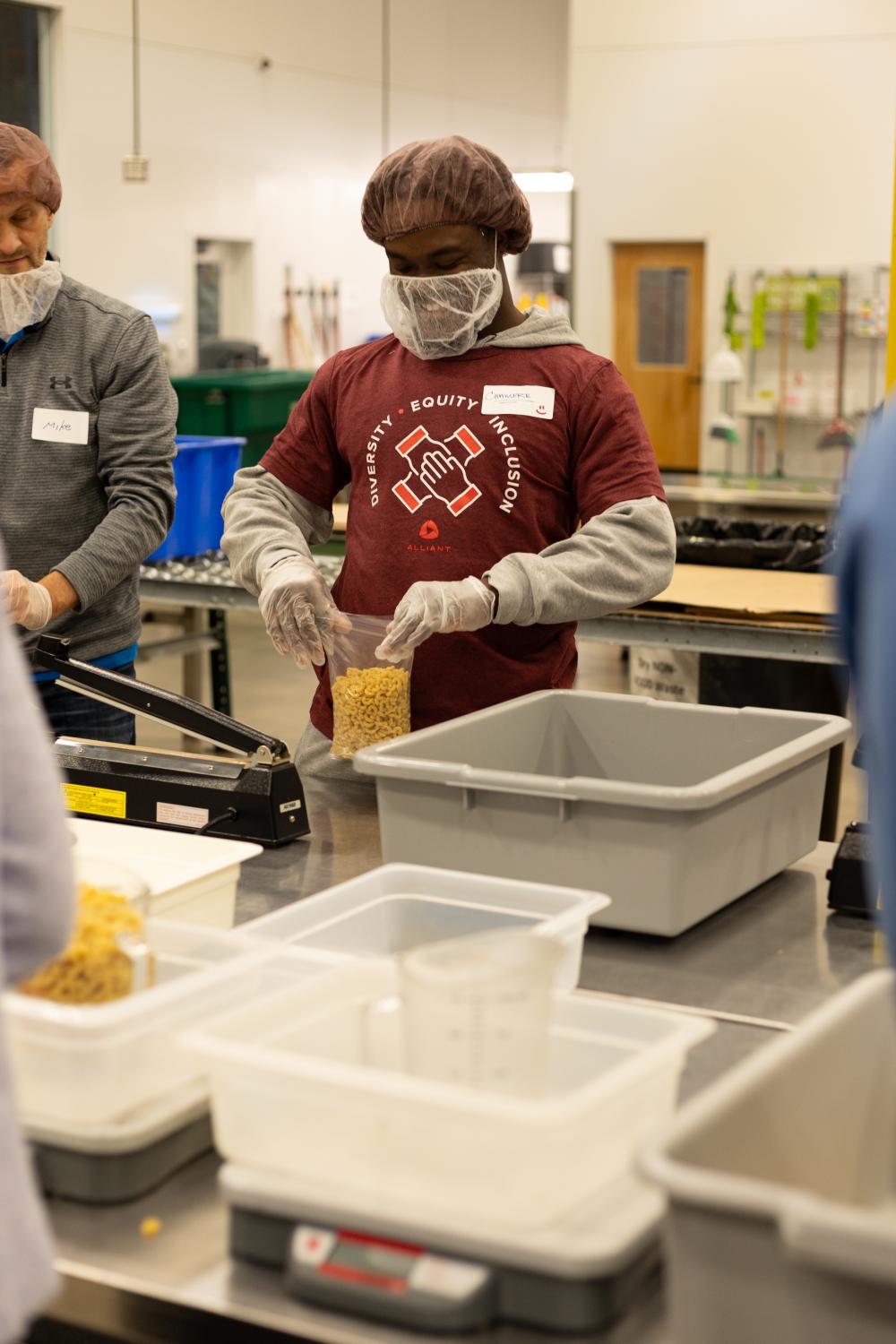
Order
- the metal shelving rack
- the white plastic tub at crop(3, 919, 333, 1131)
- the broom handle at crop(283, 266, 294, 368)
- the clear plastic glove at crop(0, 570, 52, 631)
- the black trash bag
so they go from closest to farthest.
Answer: the white plastic tub at crop(3, 919, 333, 1131)
the clear plastic glove at crop(0, 570, 52, 631)
the black trash bag
the metal shelving rack
the broom handle at crop(283, 266, 294, 368)

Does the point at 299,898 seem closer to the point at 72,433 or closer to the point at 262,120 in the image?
the point at 72,433

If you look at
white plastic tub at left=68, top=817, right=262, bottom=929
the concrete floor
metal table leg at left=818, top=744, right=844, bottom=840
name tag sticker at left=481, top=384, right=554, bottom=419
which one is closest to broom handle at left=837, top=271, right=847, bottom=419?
the concrete floor

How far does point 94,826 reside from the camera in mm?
1584

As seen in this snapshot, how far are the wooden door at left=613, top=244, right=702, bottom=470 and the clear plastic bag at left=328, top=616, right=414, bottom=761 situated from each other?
22.1ft

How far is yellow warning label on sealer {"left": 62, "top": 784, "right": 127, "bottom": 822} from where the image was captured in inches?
74.3

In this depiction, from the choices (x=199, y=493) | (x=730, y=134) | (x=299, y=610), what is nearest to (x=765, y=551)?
(x=199, y=493)

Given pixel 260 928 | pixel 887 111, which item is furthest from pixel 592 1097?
pixel 887 111

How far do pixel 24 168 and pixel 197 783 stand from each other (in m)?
1.06

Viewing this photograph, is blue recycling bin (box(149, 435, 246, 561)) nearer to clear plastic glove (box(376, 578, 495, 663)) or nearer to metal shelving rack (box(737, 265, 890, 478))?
clear plastic glove (box(376, 578, 495, 663))

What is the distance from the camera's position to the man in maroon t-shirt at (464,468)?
6.47ft

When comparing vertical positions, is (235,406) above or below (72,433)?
above

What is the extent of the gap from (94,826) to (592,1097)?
777 millimetres

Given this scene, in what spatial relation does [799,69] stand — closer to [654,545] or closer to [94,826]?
[654,545]

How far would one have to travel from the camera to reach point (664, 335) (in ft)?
28.3
